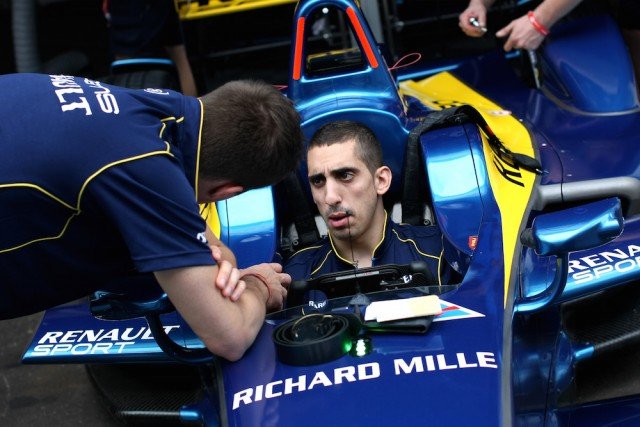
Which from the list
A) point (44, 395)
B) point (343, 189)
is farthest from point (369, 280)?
point (44, 395)

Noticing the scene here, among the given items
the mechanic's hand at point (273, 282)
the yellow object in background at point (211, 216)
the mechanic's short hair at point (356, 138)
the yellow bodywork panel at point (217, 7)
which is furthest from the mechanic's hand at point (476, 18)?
the mechanic's hand at point (273, 282)

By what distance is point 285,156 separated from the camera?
93.6 inches

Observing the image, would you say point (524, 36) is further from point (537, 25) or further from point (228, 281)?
point (228, 281)

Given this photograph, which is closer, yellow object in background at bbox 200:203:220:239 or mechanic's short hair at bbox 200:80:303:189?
mechanic's short hair at bbox 200:80:303:189

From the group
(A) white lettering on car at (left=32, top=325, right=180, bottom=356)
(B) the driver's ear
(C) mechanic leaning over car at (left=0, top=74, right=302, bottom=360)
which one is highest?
(C) mechanic leaning over car at (left=0, top=74, right=302, bottom=360)

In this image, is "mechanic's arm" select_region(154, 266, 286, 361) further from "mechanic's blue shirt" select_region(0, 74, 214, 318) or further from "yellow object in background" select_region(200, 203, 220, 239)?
"yellow object in background" select_region(200, 203, 220, 239)

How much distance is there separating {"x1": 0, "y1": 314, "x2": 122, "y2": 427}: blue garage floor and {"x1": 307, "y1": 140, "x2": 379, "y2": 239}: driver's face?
1.32 meters

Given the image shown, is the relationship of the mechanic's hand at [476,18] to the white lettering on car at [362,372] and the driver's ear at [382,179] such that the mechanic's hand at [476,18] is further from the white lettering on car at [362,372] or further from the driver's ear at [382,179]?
the white lettering on car at [362,372]

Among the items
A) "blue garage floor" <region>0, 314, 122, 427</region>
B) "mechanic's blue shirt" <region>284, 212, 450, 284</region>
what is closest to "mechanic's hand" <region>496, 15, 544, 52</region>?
"mechanic's blue shirt" <region>284, 212, 450, 284</region>

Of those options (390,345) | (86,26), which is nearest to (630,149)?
(390,345)

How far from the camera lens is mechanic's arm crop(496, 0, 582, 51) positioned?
4.36 meters

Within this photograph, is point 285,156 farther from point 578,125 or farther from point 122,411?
point 578,125

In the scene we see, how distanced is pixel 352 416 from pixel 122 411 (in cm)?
136

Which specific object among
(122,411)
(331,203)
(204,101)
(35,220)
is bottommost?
(122,411)
